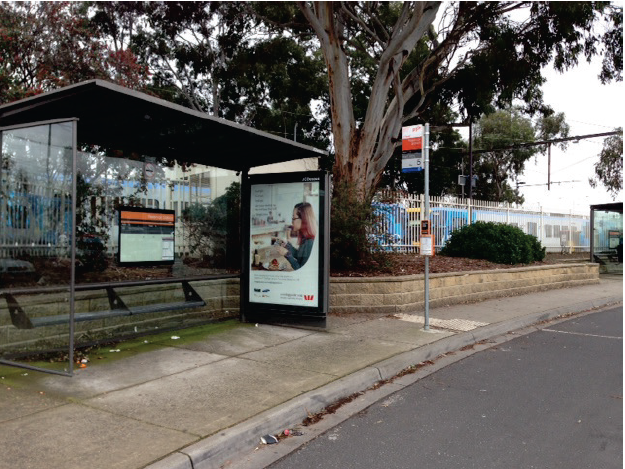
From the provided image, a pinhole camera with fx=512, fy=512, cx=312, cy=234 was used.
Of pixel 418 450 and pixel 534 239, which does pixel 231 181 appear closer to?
pixel 418 450

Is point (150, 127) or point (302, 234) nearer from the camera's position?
point (150, 127)

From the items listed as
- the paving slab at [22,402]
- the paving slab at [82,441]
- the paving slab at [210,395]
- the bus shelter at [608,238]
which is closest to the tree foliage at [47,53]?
the paving slab at [22,402]

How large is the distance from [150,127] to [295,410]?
13.4 feet

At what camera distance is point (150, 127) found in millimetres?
6656

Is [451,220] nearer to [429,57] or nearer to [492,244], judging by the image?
[492,244]

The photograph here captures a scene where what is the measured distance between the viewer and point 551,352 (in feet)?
24.5

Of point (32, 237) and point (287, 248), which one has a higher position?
point (32, 237)

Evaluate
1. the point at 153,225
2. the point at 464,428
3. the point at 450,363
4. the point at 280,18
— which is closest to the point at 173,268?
the point at 153,225

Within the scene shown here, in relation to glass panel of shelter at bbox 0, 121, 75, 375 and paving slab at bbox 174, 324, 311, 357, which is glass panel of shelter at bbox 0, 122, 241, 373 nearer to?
glass panel of shelter at bbox 0, 121, 75, 375

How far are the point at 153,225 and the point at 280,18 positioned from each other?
1131cm

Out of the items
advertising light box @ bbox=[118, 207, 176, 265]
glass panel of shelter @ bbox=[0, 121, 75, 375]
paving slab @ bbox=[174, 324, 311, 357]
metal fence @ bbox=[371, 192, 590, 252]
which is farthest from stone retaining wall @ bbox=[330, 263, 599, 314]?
glass panel of shelter @ bbox=[0, 121, 75, 375]

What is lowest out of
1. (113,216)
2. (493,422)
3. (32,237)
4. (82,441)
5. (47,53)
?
(493,422)

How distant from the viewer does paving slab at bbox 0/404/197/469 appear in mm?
3514

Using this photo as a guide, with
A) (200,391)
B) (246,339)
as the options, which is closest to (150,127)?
(246,339)
